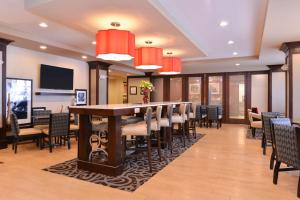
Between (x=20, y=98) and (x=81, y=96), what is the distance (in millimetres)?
2156

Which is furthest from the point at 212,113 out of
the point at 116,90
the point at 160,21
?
the point at 116,90

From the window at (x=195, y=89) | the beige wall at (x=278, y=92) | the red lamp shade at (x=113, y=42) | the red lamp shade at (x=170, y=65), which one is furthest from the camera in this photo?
the window at (x=195, y=89)

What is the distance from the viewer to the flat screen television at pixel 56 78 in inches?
243

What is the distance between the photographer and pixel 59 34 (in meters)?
4.81

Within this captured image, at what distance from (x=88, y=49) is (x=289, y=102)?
5.47 m

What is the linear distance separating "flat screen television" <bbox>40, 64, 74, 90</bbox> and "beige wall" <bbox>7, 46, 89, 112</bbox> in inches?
5.7

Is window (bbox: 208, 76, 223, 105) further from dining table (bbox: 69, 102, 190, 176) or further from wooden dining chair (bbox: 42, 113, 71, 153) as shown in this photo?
dining table (bbox: 69, 102, 190, 176)

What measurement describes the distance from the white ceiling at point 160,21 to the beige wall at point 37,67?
38 centimetres

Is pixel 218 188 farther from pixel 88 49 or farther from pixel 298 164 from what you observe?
pixel 88 49

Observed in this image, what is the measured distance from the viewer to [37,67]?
20.0ft

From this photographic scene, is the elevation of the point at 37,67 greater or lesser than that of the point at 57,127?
greater

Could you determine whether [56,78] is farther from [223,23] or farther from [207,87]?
[207,87]

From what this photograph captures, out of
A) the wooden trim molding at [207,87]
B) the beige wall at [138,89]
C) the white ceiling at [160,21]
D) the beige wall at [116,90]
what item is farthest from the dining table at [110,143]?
the beige wall at [116,90]

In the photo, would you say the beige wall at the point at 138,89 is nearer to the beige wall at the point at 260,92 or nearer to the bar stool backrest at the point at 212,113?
the bar stool backrest at the point at 212,113
